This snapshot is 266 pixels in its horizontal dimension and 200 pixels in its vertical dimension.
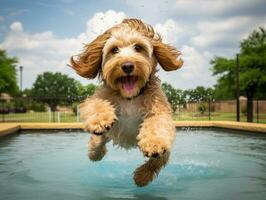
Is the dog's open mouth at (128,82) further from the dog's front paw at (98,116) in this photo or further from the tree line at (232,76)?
the tree line at (232,76)

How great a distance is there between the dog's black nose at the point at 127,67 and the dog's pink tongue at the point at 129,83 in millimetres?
176

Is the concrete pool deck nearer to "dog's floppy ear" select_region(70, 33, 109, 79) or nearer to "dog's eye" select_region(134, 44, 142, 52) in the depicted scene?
"dog's floppy ear" select_region(70, 33, 109, 79)

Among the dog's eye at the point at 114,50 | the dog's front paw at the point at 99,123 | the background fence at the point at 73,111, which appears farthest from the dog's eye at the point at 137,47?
the background fence at the point at 73,111

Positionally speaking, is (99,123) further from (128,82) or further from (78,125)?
(78,125)

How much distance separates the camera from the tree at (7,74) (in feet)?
107

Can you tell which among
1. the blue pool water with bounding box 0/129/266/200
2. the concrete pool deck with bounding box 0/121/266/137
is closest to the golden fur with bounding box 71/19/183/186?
the blue pool water with bounding box 0/129/266/200

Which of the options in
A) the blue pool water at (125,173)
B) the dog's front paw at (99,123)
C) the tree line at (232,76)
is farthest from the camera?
the tree line at (232,76)

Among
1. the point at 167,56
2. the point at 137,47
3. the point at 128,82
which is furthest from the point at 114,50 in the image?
the point at 167,56

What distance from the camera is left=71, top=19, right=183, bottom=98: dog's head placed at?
4078 mm

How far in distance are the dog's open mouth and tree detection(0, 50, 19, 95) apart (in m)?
28.6

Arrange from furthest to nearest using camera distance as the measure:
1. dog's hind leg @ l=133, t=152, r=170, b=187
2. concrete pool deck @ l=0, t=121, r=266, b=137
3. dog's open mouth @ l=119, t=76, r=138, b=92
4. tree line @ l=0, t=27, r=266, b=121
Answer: tree line @ l=0, t=27, r=266, b=121 → concrete pool deck @ l=0, t=121, r=266, b=137 → dog's hind leg @ l=133, t=152, r=170, b=187 → dog's open mouth @ l=119, t=76, r=138, b=92

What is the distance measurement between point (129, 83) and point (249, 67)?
84.7ft

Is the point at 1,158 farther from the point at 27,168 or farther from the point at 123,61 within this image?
the point at 123,61

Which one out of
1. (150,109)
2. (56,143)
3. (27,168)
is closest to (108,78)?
(150,109)
